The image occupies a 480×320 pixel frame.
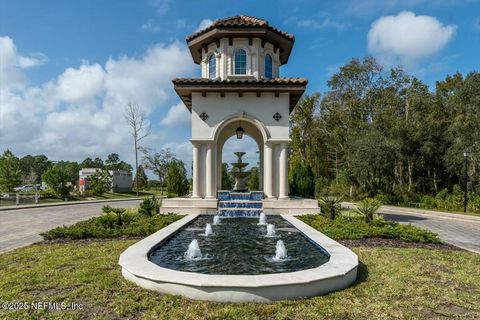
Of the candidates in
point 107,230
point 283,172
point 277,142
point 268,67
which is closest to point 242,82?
point 268,67

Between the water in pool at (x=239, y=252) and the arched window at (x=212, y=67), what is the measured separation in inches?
396

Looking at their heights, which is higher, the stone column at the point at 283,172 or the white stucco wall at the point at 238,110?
the white stucco wall at the point at 238,110

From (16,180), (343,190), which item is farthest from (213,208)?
Result: (16,180)

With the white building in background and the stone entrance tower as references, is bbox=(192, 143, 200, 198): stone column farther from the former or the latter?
the white building in background

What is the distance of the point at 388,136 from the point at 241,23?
748 inches

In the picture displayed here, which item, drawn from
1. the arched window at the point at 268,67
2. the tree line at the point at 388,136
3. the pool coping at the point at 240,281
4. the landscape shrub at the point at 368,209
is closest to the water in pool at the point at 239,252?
the pool coping at the point at 240,281

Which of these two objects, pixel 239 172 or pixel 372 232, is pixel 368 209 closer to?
pixel 372 232

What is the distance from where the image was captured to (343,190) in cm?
3388

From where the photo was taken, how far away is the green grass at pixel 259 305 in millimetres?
4230

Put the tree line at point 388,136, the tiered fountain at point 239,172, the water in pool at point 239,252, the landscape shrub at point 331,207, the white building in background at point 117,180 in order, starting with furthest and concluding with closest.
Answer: the white building in background at point 117,180 → the tree line at point 388,136 → the tiered fountain at point 239,172 → the landscape shrub at point 331,207 → the water in pool at point 239,252

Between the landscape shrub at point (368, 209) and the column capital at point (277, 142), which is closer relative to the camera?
the landscape shrub at point (368, 209)

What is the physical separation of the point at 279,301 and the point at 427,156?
30117 millimetres

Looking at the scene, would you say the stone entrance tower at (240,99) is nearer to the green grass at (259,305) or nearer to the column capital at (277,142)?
the column capital at (277,142)

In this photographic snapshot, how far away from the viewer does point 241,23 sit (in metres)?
17.2
